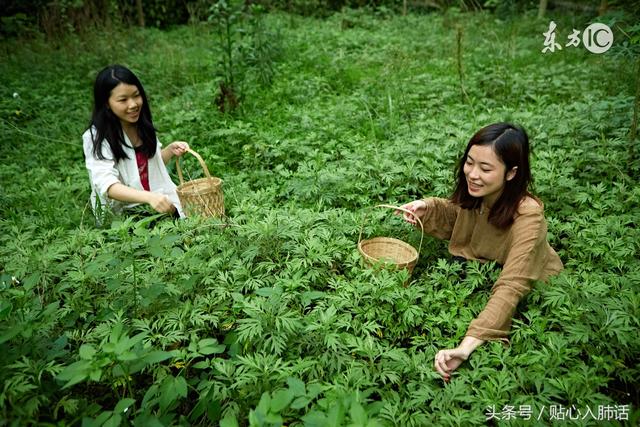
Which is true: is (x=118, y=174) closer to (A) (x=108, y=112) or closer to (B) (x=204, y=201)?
(A) (x=108, y=112)

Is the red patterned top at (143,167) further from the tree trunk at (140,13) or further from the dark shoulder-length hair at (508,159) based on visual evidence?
the tree trunk at (140,13)

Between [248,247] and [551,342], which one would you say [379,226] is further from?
[551,342]

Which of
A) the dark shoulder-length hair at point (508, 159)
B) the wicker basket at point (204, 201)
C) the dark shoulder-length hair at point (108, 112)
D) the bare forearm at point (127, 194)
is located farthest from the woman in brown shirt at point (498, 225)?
the dark shoulder-length hair at point (108, 112)

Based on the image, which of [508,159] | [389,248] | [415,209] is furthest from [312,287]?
[508,159]

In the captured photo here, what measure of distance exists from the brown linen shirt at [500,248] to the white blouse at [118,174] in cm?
210

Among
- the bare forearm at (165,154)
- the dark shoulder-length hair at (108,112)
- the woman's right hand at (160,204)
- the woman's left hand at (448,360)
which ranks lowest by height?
the woman's left hand at (448,360)

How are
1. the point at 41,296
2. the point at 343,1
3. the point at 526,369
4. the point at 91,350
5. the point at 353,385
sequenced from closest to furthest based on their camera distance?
1. the point at 91,350
2. the point at 353,385
3. the point at 526,369
4. the point at 41,296
5. the point at 343,1

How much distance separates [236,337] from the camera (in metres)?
2.22

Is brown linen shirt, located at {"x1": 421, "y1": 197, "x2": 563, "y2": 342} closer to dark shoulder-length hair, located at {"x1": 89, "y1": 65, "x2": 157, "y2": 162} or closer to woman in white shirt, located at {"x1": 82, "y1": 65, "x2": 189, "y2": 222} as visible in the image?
woman in white shirt, located at {"x1": 82, "y1": 65, "x2": 189, "y2": 222}

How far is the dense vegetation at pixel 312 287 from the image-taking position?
1.85 metres

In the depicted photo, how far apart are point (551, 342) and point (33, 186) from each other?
473 centimetres

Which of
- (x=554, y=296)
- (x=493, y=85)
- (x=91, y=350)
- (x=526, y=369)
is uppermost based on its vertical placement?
(x=493, y=85)

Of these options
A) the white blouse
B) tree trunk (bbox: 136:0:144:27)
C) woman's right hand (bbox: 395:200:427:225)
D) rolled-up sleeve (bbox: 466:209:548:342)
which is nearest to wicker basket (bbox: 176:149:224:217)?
the white blouse

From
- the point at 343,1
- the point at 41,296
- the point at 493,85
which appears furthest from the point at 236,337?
the point at 343,1
